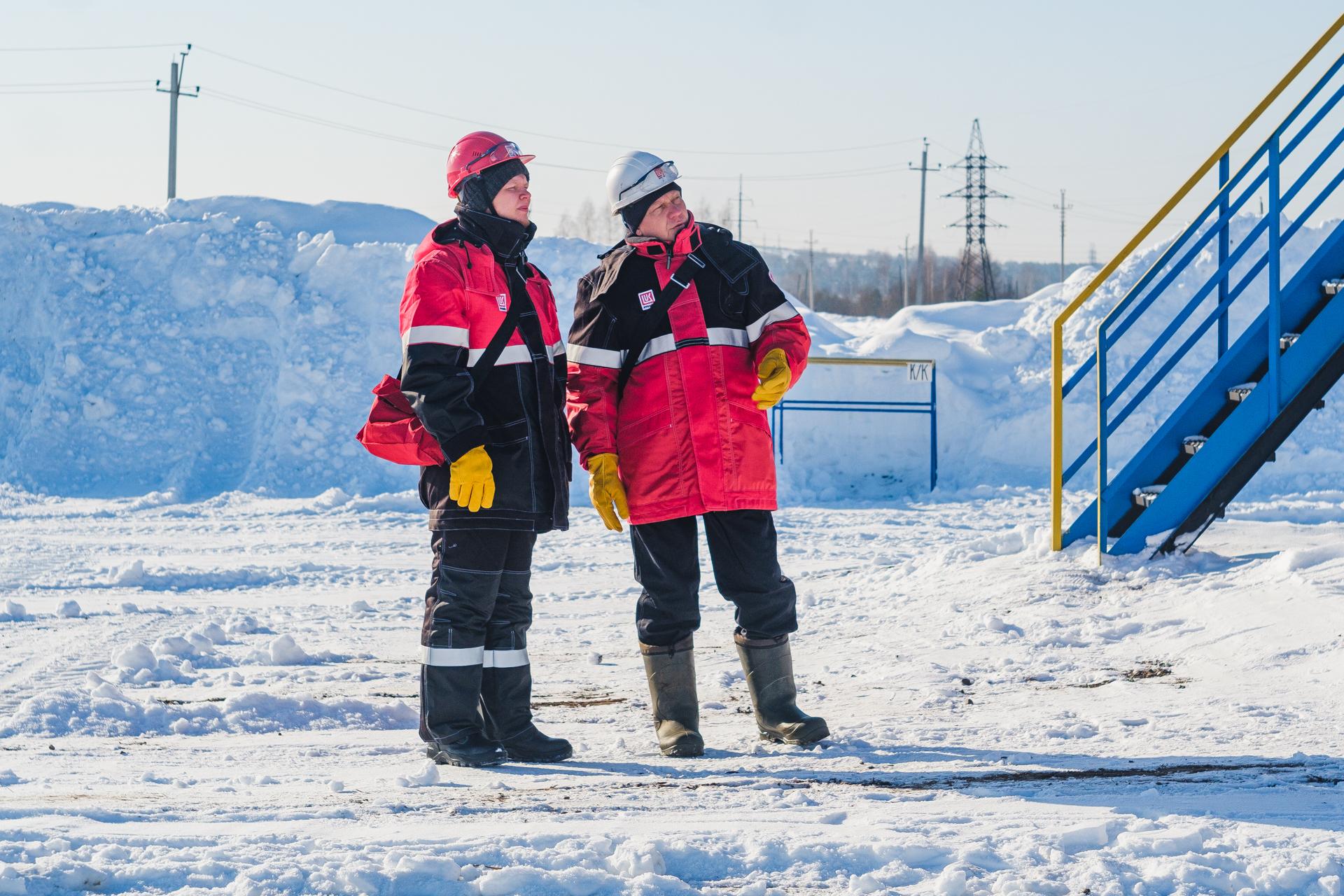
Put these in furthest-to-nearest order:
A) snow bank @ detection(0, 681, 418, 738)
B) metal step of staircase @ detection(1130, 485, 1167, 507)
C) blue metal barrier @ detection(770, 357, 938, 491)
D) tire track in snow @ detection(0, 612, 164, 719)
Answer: blue metal barrier @ detection(770, 357, 938, 491) < metal step of staircase @ detection(1130, 485, 1167, 507) < tire track in snow @ detection(0, 612, 164, 719) < snow bank @ detection(0, 681, 418, 738)

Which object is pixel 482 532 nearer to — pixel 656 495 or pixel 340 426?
pixel 656 495

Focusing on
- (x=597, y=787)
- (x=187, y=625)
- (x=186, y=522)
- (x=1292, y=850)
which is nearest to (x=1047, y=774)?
(x=1292, y=850)

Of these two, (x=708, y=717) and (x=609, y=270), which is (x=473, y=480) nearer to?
(x=609, y=270)

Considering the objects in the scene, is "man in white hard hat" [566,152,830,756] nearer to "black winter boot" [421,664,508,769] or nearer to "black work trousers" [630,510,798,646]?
"black work trousers" [630,510,798,646]

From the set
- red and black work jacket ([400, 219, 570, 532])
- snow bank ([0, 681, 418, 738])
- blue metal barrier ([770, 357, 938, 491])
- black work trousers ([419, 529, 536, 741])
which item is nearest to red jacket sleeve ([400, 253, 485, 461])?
red and black work jacket ([400, 219, 570, 532])

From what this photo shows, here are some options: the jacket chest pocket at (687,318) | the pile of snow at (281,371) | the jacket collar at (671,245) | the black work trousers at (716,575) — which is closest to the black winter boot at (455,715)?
the black work trousers at (716,575)

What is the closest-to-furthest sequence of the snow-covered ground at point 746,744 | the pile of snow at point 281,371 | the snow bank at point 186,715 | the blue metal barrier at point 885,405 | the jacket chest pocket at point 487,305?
the snow-covered ground at point 746,744, the jacket chest pocket at point 487,305, the snow bank at point 186,715, the blue metal barrier at point 885,405, the pile of snow at point 281,371

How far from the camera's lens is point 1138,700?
4.59m

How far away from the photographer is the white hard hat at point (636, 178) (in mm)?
4164

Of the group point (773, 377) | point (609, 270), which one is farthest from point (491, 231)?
point (773, 377)

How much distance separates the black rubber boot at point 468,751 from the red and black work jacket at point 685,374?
842 mm

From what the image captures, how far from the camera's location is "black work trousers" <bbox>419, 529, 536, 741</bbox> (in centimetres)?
402

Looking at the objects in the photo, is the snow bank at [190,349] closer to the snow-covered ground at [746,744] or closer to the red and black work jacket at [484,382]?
the snow-covered ground at [746,744]

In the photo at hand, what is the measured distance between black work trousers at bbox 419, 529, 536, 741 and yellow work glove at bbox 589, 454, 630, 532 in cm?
25
